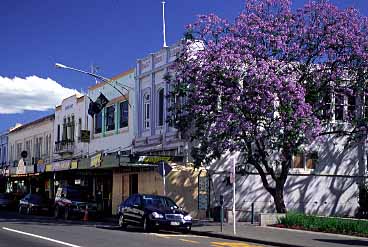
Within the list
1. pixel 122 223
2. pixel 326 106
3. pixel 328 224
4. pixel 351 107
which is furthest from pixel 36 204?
pixel 328 224

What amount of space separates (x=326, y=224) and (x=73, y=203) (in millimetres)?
14684

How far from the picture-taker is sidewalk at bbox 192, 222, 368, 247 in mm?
19078

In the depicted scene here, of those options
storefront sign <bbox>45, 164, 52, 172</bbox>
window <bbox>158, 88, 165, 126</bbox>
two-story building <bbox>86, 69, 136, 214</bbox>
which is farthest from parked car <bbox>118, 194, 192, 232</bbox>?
storefront sign <bbox>45, 164, 52, 172</bbox>

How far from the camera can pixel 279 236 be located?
2117 centimetres

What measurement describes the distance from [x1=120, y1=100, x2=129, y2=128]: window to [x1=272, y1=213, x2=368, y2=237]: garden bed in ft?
53.9

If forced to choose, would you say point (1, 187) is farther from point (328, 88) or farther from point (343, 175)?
point (328, 88)

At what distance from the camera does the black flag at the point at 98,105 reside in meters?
40.7

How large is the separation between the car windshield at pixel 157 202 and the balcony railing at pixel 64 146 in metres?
23.7

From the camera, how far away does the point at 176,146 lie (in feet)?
108

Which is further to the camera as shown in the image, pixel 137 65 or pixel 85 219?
pixel 137 65

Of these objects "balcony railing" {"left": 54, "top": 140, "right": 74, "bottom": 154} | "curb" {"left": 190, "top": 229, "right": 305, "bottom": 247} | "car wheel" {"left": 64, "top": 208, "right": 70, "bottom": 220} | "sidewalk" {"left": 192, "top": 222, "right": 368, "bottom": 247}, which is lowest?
"curb" {"left": 190, "top": 229, "right": 305, "bottom": 247}

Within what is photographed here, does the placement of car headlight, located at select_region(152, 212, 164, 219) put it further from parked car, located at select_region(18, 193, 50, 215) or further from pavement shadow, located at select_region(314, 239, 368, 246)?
parked car, located at select_region(18, 193, 50, 215)

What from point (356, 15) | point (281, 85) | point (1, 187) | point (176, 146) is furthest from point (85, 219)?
point (1, 187)

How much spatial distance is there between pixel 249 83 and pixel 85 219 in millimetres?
12712
